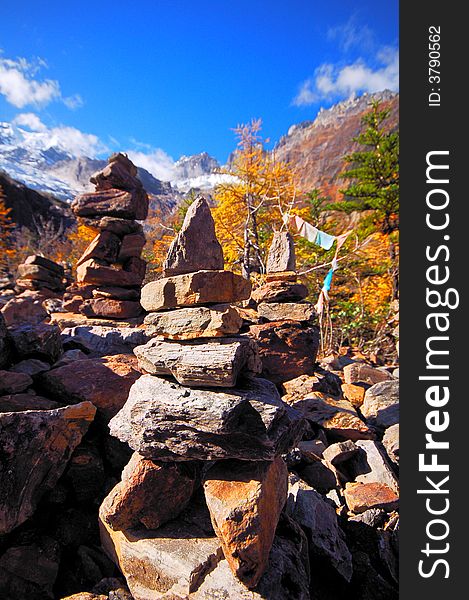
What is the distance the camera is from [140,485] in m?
2.78

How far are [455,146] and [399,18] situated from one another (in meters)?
1.12

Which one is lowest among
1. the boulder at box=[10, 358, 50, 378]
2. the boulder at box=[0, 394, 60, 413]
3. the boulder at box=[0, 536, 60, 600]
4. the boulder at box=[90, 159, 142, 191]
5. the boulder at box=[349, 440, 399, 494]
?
the boulder at box=[0, 536, 60, 600]

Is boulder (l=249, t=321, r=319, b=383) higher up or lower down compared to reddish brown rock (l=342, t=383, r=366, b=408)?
higher up

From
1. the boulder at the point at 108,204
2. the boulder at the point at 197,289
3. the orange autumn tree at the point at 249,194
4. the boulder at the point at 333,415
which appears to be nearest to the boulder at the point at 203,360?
the boulder at the point at 197,289

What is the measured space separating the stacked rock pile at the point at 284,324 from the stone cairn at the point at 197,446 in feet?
11.3

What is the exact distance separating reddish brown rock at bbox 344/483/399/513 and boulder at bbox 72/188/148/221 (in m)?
9.11

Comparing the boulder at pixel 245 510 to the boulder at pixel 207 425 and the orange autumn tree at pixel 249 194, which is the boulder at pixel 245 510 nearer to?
the boulder at pixel 207 425

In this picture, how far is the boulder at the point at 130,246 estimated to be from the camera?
33.1 feet

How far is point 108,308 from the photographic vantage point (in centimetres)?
948

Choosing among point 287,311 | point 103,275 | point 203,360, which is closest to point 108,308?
point 103,275

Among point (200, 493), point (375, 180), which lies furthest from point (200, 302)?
point (375, 180)

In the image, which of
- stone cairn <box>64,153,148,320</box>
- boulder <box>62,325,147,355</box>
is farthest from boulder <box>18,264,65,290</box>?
boulder <box>62,325,147,355</box>

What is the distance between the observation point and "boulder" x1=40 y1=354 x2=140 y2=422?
3846 millimetres

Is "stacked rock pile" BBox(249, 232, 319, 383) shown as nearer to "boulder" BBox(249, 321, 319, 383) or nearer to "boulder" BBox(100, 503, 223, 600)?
"boulder" BBox(249, 321, 319, 383)
